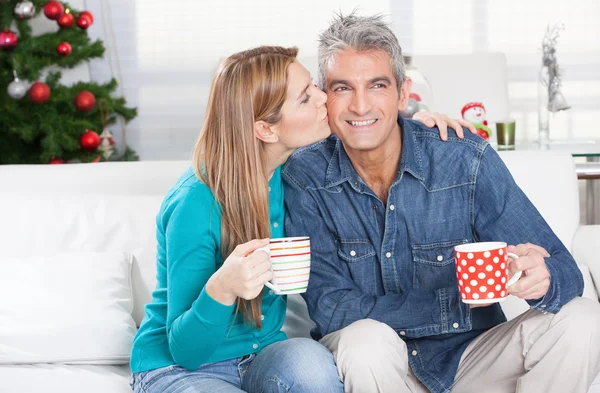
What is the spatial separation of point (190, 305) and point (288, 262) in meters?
0.28

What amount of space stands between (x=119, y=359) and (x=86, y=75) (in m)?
3.41

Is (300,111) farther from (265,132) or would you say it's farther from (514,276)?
(514,276)

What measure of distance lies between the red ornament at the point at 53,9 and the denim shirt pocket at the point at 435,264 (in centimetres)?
307

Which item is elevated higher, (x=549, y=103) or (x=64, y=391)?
(x=549, y=103)

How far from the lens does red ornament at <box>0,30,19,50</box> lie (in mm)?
4035

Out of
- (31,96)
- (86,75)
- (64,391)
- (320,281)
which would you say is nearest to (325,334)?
(320,281)

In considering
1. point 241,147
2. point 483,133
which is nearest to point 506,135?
point 483,133

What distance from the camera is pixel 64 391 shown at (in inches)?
66.8

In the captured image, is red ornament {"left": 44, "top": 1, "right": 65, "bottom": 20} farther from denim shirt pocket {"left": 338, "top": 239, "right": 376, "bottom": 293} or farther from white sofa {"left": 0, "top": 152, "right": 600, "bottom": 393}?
denim shirt pocket {"left": 338, "top": 239, "right": 376, "bottom": 293}

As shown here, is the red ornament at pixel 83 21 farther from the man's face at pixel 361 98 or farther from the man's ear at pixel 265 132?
the man's ear at pixel 265 132

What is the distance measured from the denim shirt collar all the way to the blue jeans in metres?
0.41

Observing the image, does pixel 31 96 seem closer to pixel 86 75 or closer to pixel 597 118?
pixel 86 75

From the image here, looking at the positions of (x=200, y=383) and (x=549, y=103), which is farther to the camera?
(x=549, y=103)

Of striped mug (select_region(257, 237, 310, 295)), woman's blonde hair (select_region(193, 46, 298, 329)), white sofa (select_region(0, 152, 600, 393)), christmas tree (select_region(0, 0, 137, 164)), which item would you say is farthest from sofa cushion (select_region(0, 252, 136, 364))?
christmas tree (select_region(0, 0, 137, 164))
